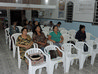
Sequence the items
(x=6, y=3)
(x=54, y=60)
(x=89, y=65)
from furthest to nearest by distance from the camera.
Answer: (x=6, y=3), (x=89, y=65), (x=54, y=60)

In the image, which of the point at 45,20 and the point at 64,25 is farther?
the point at 45,20

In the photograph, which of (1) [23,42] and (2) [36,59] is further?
(1) [23,42]

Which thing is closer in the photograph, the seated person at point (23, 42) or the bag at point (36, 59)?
the bag at point (36, 59)

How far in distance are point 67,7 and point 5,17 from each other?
5.82 meters

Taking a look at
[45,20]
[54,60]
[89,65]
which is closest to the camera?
[54,60]

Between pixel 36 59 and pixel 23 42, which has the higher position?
pixel 23 42

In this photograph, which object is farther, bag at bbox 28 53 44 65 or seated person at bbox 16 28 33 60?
seated person at bbox 16 28 33 60

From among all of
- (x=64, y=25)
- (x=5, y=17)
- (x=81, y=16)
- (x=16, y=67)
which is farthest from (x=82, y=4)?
(x=5, y=17)

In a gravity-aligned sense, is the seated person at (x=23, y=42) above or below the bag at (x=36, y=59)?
above

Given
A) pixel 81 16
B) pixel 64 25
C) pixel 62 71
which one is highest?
pixel 81 16

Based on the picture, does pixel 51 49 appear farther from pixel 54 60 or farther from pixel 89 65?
pixel 89 65

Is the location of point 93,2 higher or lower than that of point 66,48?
higher

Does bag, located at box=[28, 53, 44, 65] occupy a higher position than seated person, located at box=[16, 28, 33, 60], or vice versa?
seated person, located at box=[16, 28, 33, 60]

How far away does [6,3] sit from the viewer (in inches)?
245
